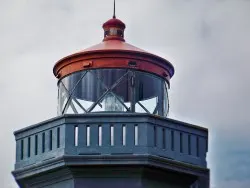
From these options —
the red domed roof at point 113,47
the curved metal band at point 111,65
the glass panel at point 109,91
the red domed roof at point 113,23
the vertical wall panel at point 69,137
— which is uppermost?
the red domed roof at point 113,23

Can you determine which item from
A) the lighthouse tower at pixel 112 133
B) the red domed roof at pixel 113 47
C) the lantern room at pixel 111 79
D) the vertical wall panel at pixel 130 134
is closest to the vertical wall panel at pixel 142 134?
the lighthouse tower at pixel 112 133

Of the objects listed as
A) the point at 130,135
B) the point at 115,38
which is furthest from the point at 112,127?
the point at 115,38

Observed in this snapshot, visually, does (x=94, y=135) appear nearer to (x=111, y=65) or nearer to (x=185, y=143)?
(x=111, y=65)

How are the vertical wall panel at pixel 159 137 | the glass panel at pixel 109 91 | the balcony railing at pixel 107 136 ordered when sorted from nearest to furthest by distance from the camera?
the balcony railing at pixel 107 136, the vertical wall panel at pixel 159 137, the glass panel at pixel 109 91

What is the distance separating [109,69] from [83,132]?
152 cm

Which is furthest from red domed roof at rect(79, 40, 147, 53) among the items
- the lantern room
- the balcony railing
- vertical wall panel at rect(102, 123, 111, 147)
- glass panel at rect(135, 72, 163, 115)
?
vertical wall panel at rect(102, 123, 111, 147)

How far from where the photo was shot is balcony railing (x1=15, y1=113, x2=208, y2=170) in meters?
25.3

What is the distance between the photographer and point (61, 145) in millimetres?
25375

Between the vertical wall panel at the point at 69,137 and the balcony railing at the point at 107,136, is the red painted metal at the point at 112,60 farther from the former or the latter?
the vertical wall panel at the point at 69,137

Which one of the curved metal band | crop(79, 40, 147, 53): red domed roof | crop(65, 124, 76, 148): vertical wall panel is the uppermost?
crop(79, 40, 147, 53): red domed roof

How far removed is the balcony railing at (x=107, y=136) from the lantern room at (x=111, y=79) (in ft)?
2.82

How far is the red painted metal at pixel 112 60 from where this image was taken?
26.2 metres

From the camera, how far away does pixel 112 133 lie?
83.1 feet

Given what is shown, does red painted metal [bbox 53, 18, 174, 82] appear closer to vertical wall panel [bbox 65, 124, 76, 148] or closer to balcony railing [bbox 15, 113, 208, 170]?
balcony railing [bbox 15, 113, 208, 170]
